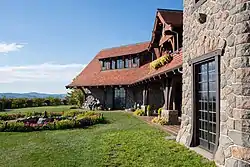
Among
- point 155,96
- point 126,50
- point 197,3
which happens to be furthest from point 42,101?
point 197,3

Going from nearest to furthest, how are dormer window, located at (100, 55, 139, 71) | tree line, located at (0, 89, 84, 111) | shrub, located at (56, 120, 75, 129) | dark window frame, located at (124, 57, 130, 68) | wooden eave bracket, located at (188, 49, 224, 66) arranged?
wooden eave bracket, located at (188, 49, 224, 66)
shrub, located at (56, 120, 75, 129)
dormer window, located at (100, 55, 139, 71)
dark window frame, located at (124, 57, 130, 68)
tree line, located at (0, 89, 84, 111)

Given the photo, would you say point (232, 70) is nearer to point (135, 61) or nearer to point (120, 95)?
point (120, 95)

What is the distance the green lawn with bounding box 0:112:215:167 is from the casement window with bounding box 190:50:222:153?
58 cm

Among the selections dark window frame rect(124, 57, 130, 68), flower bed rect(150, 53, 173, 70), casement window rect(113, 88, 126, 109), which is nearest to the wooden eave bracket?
flower bed rect(150, 53, 173, 70)

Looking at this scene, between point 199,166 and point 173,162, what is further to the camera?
point 173,162

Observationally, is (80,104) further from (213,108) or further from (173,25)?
(213,108)

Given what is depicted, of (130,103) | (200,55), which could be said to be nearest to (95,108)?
(130,103)

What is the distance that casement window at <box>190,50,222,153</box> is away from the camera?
6.37m

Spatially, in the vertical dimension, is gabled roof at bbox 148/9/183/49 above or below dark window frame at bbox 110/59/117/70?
above

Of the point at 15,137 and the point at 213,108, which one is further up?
the point at 213,108

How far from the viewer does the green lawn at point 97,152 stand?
655 centimetres

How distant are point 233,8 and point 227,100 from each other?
2033mm

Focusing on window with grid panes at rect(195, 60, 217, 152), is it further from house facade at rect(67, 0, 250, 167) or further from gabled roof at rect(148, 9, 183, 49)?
gabled roof at rect(148, 9, 183, 49)

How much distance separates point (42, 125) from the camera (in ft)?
44.6
